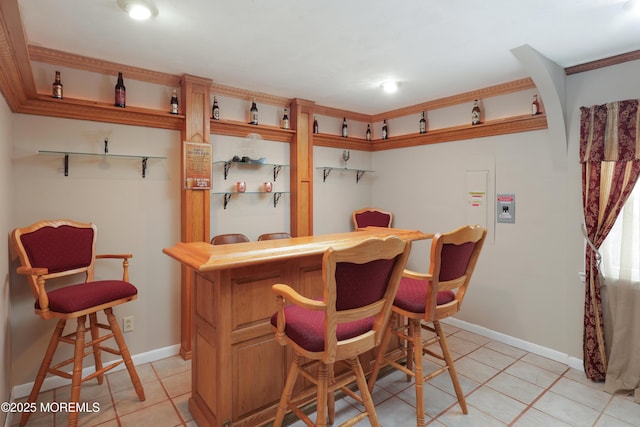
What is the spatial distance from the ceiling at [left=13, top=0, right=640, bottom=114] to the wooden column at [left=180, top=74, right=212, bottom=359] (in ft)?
0.54

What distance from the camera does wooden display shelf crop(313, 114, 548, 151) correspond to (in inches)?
122

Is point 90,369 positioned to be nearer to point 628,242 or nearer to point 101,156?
point 101,156

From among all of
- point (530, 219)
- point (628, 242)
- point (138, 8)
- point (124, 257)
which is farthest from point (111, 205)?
point (628, 242)

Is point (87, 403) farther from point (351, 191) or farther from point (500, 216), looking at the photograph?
point (500, 216)

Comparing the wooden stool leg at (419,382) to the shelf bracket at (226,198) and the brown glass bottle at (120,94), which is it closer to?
the shelf bracket at (226,198)

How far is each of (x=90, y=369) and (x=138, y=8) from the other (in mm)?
2646

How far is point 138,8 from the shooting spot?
1876mm

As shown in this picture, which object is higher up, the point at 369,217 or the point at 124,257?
the point at 369,217

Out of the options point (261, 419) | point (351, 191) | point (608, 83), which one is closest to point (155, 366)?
point (261, 419)

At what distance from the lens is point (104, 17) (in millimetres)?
2031

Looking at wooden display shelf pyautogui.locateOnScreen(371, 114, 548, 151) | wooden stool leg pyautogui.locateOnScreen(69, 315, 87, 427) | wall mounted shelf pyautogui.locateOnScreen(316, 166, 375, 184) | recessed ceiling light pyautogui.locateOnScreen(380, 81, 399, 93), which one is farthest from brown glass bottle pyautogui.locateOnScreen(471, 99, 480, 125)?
wooden stool leg pyautogui.locateOnScreen(69, 315, 87, 427)

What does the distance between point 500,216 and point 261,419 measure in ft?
9.21

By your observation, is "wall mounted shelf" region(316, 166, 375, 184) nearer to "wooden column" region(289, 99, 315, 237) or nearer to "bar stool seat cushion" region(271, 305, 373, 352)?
"wooden column" region(289, 99, 315, 237)

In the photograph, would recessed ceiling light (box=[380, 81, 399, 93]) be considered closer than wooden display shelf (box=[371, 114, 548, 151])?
No
